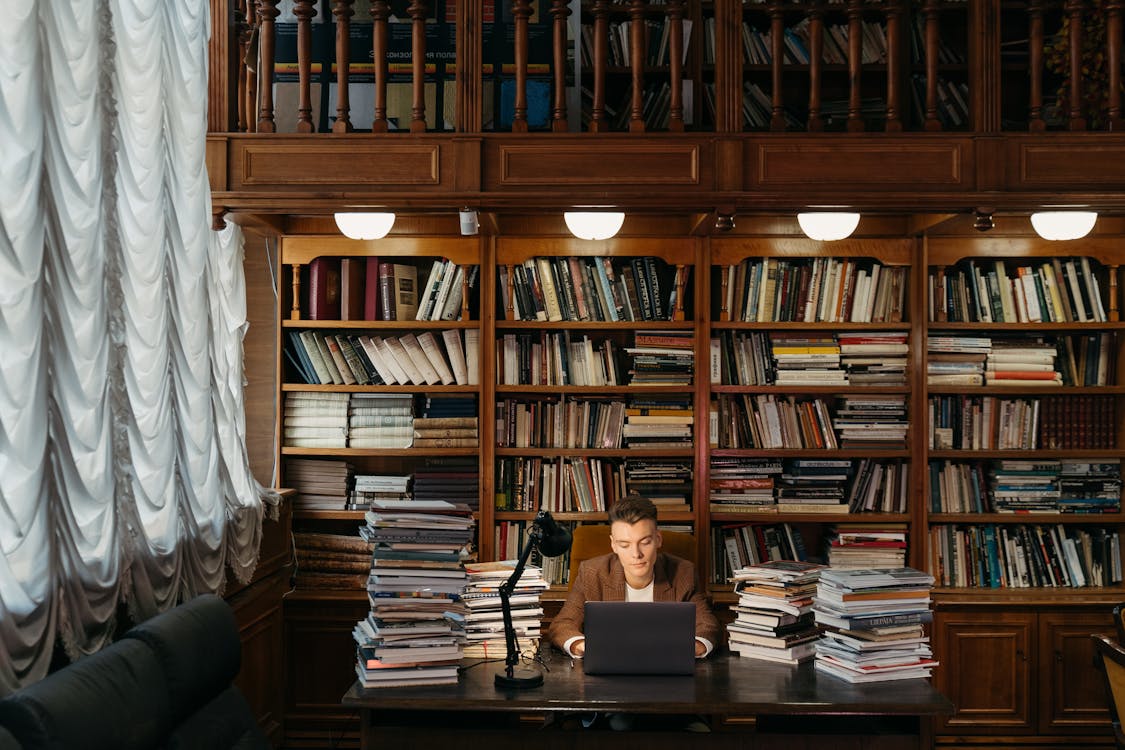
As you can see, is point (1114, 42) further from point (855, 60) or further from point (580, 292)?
point (580, 292)

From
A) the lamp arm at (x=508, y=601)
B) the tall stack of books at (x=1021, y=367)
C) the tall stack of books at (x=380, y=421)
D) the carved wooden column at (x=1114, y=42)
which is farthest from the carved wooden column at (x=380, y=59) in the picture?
the tall stack of books at (x=1021, y=367)

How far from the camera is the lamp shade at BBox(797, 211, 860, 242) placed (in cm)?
429

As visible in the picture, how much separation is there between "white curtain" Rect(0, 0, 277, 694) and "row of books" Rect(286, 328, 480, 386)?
79cm

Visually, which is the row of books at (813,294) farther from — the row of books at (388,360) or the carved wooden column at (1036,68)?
the row of books at (388,360)

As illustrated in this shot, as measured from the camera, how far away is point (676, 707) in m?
2.92

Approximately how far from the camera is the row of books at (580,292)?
191 inches

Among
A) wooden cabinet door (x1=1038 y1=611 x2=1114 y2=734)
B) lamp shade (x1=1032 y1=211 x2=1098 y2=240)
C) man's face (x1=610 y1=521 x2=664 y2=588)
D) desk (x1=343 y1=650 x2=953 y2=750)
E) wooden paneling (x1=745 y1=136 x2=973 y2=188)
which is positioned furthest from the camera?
wooden cabinet door (x1=1038 y1=611 x2=1114 y2=734)

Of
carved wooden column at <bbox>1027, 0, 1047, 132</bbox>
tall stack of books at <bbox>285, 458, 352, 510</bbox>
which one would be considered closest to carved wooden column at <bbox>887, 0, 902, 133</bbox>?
carved wooden column at <bbox>1027, 0, 1047, 132</bbox>

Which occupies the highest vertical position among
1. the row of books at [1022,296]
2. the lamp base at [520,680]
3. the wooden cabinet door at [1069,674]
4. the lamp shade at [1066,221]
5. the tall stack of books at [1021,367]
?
the lamp shade at [1066,221]

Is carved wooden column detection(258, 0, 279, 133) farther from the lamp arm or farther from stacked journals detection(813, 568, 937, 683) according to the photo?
stacked journals detection(813, 568, 937, 683)

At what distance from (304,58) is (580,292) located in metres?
1.56

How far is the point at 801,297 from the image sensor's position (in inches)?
192

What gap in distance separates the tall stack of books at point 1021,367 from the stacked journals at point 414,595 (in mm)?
2792

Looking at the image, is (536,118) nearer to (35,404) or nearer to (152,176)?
(152,176)
